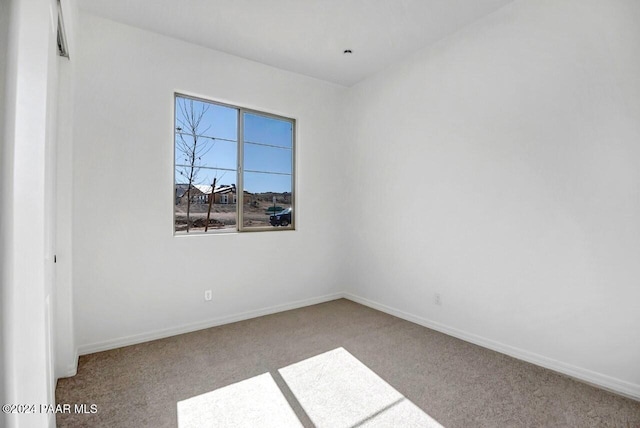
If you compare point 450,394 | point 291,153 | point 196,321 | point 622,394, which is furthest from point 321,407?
point 291,153

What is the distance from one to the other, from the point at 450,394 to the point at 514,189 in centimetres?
168

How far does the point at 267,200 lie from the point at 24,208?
275 centimetres

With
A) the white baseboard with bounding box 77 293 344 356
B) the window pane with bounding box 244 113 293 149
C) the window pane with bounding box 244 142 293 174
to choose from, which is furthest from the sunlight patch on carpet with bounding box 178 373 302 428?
the window pane with bounding box 244 113 293 149

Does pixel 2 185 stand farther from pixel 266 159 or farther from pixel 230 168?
pixel 266 159

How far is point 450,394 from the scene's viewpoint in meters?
2.04

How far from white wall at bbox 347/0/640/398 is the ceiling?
296 millimetres

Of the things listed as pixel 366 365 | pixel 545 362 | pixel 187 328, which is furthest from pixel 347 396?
pixel 187 328

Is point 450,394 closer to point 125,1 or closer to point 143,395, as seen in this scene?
point 143,395

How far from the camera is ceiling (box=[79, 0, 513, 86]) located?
8.41 feet

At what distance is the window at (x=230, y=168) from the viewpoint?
3207 mm

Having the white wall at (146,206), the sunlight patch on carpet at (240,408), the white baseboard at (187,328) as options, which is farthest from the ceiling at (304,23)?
the sunlight patch on carpet at (240,408)

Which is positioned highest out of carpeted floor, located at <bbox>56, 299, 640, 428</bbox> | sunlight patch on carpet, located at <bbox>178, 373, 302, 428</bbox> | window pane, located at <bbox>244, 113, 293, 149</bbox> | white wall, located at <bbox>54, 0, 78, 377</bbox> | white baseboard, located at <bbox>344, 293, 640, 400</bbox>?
window pane, located at <bbox>244, 113, 293, 149</bbox>

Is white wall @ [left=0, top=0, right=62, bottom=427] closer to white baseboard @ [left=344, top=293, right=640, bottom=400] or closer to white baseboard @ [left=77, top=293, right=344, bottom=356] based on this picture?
white baseboard @ [left=77, top=293, right=344, bottom=356]

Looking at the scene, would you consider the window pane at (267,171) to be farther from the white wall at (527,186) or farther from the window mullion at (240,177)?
the white wall at (527,186)
